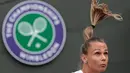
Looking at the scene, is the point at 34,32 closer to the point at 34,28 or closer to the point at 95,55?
the point at 34,28

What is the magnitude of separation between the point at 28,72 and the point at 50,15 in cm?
88

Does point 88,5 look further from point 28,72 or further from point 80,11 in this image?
point 28,72

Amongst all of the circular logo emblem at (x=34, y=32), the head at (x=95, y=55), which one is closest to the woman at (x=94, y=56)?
the head at (x=95, y=55)

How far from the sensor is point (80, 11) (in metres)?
5.37

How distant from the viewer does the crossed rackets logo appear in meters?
5.14

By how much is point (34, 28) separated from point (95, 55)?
2823 mm

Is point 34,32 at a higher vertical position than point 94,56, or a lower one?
higher

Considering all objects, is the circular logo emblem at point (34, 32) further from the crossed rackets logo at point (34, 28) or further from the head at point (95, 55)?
the head at point (95, 55)

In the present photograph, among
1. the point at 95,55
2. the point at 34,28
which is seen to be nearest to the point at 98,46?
the point at 95,55

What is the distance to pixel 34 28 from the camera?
5.18 metres

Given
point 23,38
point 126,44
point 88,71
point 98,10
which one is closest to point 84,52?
point 88,71

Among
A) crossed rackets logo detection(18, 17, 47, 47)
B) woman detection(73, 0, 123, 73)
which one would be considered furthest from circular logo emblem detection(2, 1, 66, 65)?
woman detection(73, 0, 123, 73)

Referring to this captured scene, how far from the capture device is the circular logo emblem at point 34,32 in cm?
511

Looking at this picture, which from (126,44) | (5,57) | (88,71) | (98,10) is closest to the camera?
(88,71)
